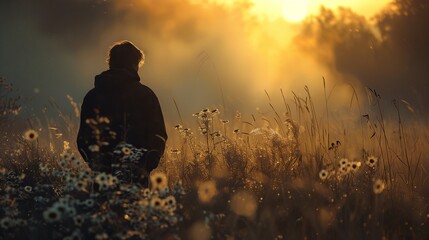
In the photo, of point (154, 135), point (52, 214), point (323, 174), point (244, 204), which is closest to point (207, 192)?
point (244, 204)

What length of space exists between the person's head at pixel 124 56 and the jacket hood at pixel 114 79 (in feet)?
0.37

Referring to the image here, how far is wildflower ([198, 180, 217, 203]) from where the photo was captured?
16.9 feet

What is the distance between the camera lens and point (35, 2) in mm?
31594

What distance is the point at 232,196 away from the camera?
5.29m

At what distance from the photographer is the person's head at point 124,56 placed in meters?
5.44

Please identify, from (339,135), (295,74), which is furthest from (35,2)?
(339,135)

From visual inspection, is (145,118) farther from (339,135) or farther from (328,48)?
(328,48)

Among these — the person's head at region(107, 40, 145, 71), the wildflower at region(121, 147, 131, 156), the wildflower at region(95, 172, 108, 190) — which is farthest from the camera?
the person's head at region(107, 40, 145, 71)

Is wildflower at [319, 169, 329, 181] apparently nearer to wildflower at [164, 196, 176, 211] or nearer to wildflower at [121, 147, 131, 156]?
wildflower at [164, 196, 176, 211]

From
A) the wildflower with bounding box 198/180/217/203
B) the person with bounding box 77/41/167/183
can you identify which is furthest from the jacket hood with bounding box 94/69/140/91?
the wildflower with bounding box 198/180/217/203

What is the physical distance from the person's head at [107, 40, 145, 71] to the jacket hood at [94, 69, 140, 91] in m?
0.11

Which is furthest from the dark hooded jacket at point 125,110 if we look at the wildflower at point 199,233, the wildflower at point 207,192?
the wildflower at point 199,233

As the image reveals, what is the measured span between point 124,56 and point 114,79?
0.90ft

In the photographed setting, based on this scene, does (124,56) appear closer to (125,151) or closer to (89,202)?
(125,151)
